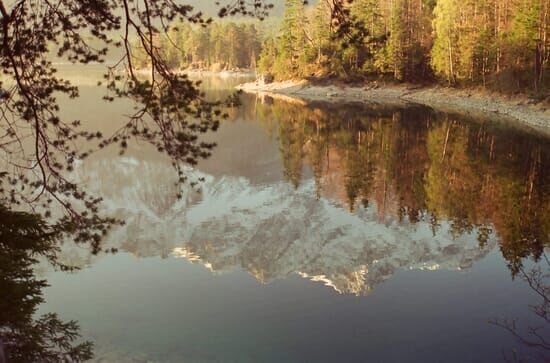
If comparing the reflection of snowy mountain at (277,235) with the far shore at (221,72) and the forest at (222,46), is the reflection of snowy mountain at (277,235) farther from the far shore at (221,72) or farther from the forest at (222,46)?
the forest at (222,46)

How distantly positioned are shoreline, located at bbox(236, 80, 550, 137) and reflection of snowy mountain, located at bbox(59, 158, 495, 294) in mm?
21825

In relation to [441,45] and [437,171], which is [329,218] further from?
[441,45]

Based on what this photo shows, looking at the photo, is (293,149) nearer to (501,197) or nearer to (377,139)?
(377,139)

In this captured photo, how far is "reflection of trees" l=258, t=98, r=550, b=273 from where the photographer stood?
20.0 meters

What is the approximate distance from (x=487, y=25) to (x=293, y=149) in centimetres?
3154

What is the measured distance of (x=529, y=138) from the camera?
115 ft

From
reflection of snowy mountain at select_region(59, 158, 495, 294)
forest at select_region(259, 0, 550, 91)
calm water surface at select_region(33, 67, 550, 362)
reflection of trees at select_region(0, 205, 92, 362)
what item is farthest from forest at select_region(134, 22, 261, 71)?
reflection of trees at select_region(0, 205, 92, 362)

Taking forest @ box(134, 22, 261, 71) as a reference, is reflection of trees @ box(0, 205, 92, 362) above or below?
below

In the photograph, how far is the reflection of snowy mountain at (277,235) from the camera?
16391 millimetres

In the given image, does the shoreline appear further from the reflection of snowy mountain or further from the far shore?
the far shore

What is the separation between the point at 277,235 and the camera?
64.2 ft

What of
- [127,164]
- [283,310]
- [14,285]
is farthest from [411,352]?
[127,164]

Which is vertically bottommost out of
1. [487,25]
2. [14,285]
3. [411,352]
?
[411,352]

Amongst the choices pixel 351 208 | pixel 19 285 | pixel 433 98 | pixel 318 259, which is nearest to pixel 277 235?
pixel 318 259
